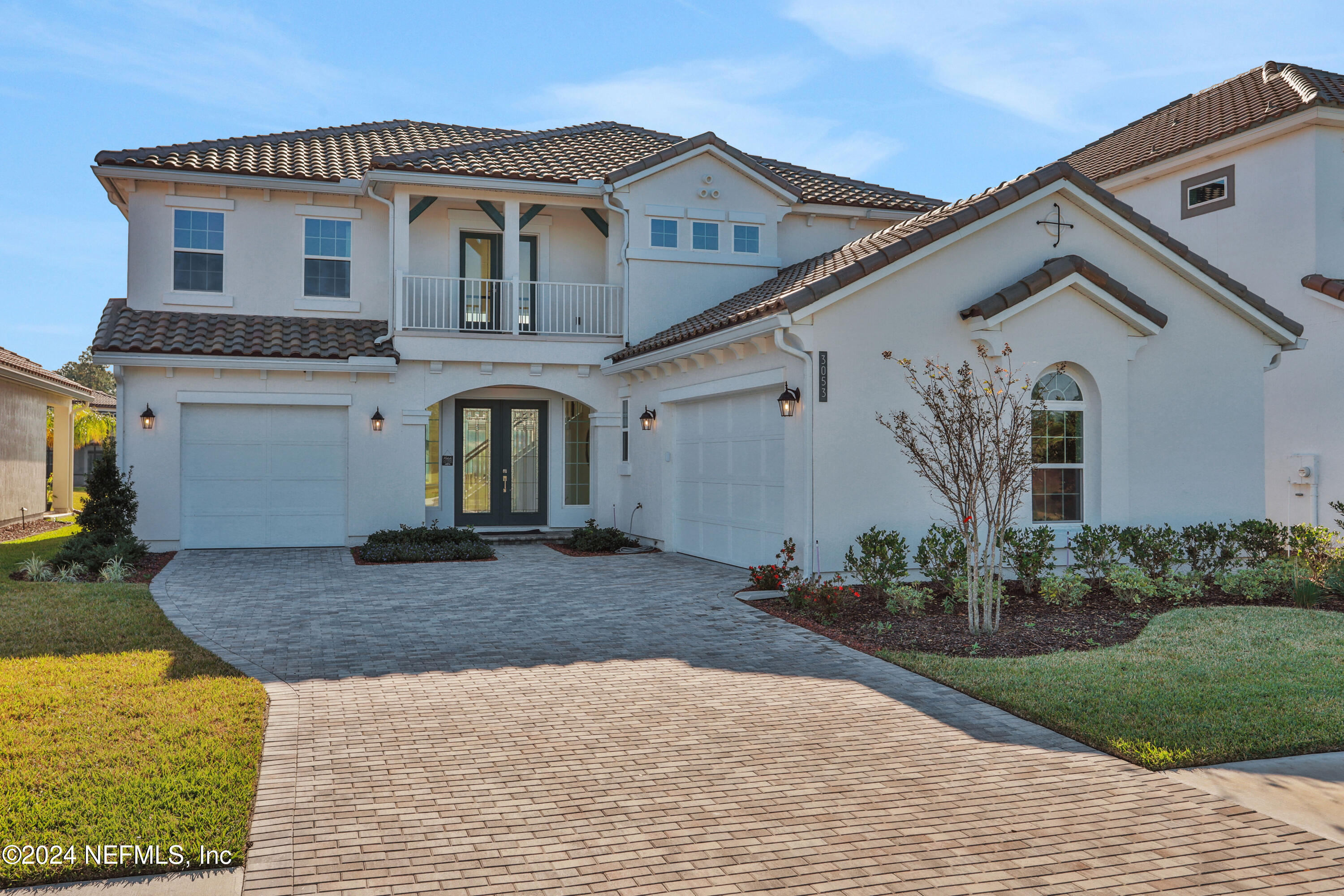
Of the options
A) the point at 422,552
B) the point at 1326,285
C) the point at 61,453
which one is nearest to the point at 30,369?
the point at 61,453

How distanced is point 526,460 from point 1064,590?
1024 cm

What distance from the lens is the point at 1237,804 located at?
4438 millimetres

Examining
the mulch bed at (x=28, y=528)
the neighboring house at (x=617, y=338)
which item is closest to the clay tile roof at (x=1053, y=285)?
the neighboring house at (x=617, y=338)

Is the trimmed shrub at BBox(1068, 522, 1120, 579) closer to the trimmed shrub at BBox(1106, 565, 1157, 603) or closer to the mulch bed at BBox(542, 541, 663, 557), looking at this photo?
the trimmed shrub at BBox(1106, 565, 1157, 603)

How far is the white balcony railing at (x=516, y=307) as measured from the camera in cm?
1585

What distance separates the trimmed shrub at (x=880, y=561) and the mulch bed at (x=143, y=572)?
8.49 m

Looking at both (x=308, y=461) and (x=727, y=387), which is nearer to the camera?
(x=727, y=387)

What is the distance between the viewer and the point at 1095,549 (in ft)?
34.3

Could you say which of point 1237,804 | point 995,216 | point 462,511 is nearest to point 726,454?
point 995,216

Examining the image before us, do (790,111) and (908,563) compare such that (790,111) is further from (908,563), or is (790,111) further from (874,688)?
(874,688)

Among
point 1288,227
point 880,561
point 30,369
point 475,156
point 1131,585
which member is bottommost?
point 1131,585

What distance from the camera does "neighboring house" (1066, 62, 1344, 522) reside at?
14883 mm

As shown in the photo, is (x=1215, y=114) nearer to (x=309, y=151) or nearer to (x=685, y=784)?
(x=309, y=151)

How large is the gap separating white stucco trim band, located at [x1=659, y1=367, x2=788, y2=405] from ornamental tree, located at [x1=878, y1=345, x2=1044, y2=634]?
1.34 meters
